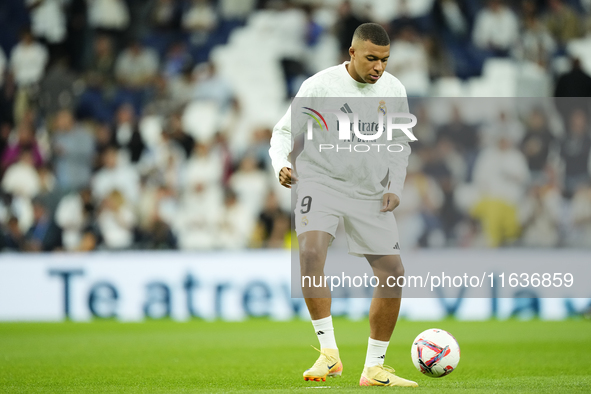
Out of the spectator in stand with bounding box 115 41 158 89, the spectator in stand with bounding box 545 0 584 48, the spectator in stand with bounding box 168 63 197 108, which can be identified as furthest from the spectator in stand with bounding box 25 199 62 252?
the spectator in stand with bounding box 545 0 584 48

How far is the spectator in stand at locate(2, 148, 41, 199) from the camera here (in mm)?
14000

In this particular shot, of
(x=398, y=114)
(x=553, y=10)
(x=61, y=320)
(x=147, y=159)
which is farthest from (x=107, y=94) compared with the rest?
(x=398, y=114)

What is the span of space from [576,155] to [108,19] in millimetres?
8917

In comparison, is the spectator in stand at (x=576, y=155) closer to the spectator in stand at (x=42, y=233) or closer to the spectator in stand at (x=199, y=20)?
the spectator in stand at (x=199, y=20)

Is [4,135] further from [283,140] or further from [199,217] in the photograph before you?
[283,140]

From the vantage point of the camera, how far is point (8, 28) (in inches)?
658

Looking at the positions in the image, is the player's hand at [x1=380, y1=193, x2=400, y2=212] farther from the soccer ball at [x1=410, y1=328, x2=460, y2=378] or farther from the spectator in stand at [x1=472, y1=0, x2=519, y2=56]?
the spectator in stand at [x1=472, y1=0, x2=519, y2=56]

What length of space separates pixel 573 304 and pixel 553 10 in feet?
19.8

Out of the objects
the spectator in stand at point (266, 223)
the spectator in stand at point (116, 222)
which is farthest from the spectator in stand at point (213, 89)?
the spectator in stand at point (266, 223)

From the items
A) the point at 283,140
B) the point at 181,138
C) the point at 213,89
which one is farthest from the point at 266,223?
the point at 283,140

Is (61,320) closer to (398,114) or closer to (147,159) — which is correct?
(147,159)

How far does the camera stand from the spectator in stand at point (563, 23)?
15555 millimetres

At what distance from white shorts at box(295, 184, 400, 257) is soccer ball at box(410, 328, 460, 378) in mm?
643

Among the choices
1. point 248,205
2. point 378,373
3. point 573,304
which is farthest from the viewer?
point 248,205
